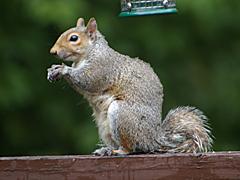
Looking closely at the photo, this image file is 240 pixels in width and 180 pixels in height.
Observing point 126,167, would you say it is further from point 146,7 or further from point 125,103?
point 146,7

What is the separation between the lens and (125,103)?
3.79m

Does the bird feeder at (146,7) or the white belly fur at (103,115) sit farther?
the bird feeder at (146,7)

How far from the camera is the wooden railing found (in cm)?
315

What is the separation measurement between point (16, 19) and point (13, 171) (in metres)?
3.21

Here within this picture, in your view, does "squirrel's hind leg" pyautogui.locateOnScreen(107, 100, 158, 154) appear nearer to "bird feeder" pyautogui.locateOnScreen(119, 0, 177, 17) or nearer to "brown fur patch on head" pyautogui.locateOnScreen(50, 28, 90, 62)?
"brown fur patch on head" pyautogui.locateOnScreen(50, 28, 90, 62)

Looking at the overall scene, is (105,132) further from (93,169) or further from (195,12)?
(195,12)

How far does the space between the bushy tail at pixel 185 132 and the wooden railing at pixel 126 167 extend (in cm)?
47

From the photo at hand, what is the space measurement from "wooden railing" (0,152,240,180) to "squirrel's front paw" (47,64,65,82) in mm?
518

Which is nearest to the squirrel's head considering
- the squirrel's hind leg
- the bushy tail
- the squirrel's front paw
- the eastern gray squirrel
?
the eastern gray squirrel

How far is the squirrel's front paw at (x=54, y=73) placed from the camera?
3730 millimetres

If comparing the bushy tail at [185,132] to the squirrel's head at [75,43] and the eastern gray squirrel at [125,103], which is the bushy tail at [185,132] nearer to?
the eastern gray squirrel at [125,103]

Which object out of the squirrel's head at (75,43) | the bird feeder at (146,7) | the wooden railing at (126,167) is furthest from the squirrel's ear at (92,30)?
the wooden railing at (126,167)

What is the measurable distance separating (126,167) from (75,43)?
36.6 inches

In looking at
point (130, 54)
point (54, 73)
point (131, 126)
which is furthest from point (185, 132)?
point (130, 54)
